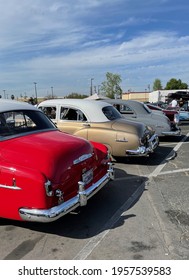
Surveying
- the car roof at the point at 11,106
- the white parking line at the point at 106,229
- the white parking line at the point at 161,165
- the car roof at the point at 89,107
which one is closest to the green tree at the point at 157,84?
the white parking line at the point at 161,165

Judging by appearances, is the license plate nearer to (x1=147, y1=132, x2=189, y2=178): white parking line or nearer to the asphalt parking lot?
the asphalt parking lot

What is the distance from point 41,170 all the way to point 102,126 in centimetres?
414

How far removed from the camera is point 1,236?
4.06m

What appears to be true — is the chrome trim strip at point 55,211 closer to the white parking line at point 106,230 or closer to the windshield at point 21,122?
the white parking line at point 106,230

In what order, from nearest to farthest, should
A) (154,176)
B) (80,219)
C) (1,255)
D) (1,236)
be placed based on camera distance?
(1,255) → (1,236) → (80,219) → (154,176)

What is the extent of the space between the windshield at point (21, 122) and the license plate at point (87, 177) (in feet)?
3.93

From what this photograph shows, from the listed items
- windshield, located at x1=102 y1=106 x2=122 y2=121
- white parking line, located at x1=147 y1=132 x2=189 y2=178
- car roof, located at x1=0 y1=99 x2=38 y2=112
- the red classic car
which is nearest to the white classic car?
white parking line, located at x1=147 y1=132 x2=189 y2=178

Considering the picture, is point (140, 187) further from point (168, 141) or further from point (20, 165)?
point (168, 141)

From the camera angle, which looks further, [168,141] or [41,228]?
[168,141]

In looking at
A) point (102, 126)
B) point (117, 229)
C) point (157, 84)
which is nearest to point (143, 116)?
point (102, 126)

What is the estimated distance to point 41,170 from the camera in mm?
3762

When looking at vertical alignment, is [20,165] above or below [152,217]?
above
